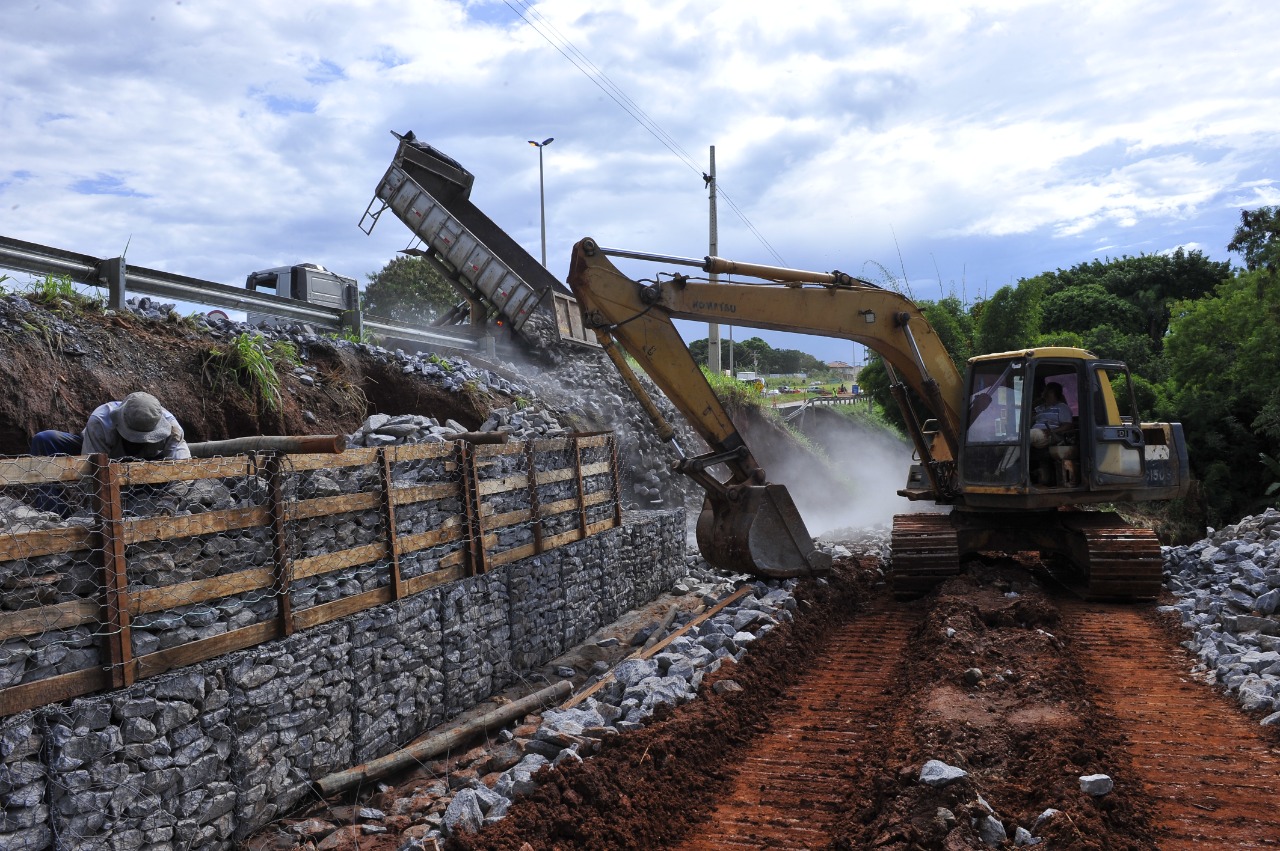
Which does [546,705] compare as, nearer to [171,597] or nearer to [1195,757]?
[171,597]

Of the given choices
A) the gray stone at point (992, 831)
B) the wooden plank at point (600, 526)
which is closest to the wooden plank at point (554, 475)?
the wooden plank at point (600, 526)

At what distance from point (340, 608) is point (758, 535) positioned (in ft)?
→ 16.6

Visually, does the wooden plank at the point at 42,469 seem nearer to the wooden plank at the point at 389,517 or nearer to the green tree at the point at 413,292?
the wooden plank at the point at 389,517

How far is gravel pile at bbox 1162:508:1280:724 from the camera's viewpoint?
6.81 meters

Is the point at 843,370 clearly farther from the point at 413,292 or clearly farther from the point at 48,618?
the point at 48,618

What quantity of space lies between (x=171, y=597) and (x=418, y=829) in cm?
183

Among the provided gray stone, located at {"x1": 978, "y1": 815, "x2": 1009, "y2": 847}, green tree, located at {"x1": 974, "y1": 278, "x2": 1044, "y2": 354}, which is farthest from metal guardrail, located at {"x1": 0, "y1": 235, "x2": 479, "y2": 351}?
green tree, located at {"x1": 974, "y1": 278, "x2": 1044, "y2": 354}

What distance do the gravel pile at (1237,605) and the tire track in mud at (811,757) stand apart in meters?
2.43

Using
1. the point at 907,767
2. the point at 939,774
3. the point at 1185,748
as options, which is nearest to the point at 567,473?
the point at 907,767

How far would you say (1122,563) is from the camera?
9.78 metres

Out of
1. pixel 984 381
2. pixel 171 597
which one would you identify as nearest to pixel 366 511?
pixel 171 597

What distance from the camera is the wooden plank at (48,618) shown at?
14.0 feet

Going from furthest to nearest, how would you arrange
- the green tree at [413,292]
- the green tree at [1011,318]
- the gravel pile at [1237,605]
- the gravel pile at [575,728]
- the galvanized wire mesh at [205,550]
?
the green tree at [413,292]
the green tree at [1011,318]
the gravel pile at [1237,605]
the gravel pile at [575,728]
the galvanized wire mesh at [205,550]

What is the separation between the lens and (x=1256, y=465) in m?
22.3
